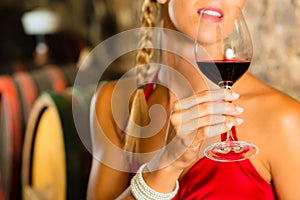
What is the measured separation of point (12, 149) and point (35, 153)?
19cm

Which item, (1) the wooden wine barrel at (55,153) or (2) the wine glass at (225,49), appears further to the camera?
(1) the wooden wine barrel at (55,153)

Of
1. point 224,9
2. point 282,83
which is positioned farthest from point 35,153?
point 224,9

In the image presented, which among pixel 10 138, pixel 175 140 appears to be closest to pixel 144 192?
pixel 175 140

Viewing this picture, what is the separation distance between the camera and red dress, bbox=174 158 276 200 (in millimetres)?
1254

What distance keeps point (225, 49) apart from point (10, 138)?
1.45 m

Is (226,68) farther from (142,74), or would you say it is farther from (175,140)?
(142,74)

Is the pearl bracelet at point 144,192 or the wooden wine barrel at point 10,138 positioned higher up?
the pearl bracelet at point 144,192

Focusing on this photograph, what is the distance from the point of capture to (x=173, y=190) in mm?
1194

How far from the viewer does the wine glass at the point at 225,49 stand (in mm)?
1131

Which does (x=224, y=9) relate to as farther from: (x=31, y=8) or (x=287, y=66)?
(x=31, y=8)

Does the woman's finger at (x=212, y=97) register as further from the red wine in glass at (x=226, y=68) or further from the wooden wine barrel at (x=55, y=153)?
the wooden wine barrel at (x=55, y=153)

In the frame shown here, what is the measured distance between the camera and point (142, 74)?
1.58 meters

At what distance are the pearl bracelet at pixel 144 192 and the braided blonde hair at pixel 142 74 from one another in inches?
10.5

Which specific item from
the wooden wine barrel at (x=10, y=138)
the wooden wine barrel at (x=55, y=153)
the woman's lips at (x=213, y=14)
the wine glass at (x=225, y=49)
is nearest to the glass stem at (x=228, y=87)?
the wine glass at (x=225, y=49)
